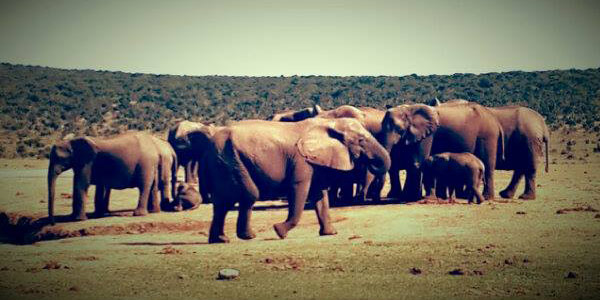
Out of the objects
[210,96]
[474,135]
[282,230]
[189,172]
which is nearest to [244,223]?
[282,230]

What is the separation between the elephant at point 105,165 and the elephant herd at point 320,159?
0.03 m

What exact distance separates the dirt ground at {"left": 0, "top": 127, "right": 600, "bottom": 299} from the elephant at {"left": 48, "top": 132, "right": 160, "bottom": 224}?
2.85 feet

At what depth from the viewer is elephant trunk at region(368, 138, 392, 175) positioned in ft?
54.1

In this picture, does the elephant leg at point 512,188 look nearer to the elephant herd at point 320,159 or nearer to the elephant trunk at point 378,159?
the elephant herd at point 320,159

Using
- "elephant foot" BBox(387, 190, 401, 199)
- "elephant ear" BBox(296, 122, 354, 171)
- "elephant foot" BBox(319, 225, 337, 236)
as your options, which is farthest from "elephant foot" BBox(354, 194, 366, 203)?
"elephant ear" BBox(296, 122, 354, 171)

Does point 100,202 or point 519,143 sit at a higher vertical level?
point 519,143

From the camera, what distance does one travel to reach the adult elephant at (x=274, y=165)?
1542 cm

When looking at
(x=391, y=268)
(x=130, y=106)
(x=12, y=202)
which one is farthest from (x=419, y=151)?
(x=130, y=106)

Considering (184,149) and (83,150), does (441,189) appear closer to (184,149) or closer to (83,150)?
(83,150)

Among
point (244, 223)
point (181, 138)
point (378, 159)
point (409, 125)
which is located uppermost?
point (409, 125)

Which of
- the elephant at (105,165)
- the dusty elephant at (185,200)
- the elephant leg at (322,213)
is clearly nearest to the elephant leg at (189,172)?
the dusty elephant at (185,200)

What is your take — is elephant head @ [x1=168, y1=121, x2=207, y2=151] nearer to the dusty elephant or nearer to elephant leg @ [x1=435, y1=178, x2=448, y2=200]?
the dusty elephant

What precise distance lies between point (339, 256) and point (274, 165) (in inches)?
111

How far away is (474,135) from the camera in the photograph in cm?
2291
